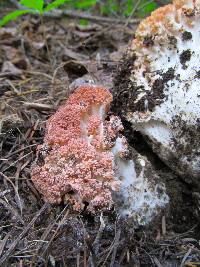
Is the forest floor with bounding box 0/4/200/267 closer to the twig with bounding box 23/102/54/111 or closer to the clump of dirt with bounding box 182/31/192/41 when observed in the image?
the twig with bounding box 23/102/54/111

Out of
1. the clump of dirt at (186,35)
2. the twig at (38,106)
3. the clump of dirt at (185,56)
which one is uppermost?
the clump of dirt at (186,35)

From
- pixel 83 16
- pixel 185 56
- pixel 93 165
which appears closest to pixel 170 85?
pixel 185 56

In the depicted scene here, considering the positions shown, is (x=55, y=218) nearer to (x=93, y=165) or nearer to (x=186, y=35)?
(x=93, y=165)

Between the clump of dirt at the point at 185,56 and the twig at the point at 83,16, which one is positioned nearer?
A: the clump of dirt at the point at 185,56

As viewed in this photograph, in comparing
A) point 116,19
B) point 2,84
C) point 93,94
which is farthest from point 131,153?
point 116,19

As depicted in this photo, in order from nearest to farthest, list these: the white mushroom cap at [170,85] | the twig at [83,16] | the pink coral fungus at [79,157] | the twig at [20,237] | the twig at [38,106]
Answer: the twig at [20,237] → the pink coral fungus at [79,157] → the white mushroom cap at [170,85] → the twig at [38,106] → the twig at [83,16]

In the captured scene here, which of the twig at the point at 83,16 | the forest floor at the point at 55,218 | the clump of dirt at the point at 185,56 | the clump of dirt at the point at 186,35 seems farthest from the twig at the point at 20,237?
the twig at the point at 83,16

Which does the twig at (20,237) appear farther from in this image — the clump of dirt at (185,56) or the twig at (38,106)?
the clump of dirt at (185,56)

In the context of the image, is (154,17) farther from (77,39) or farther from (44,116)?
(77,39)
